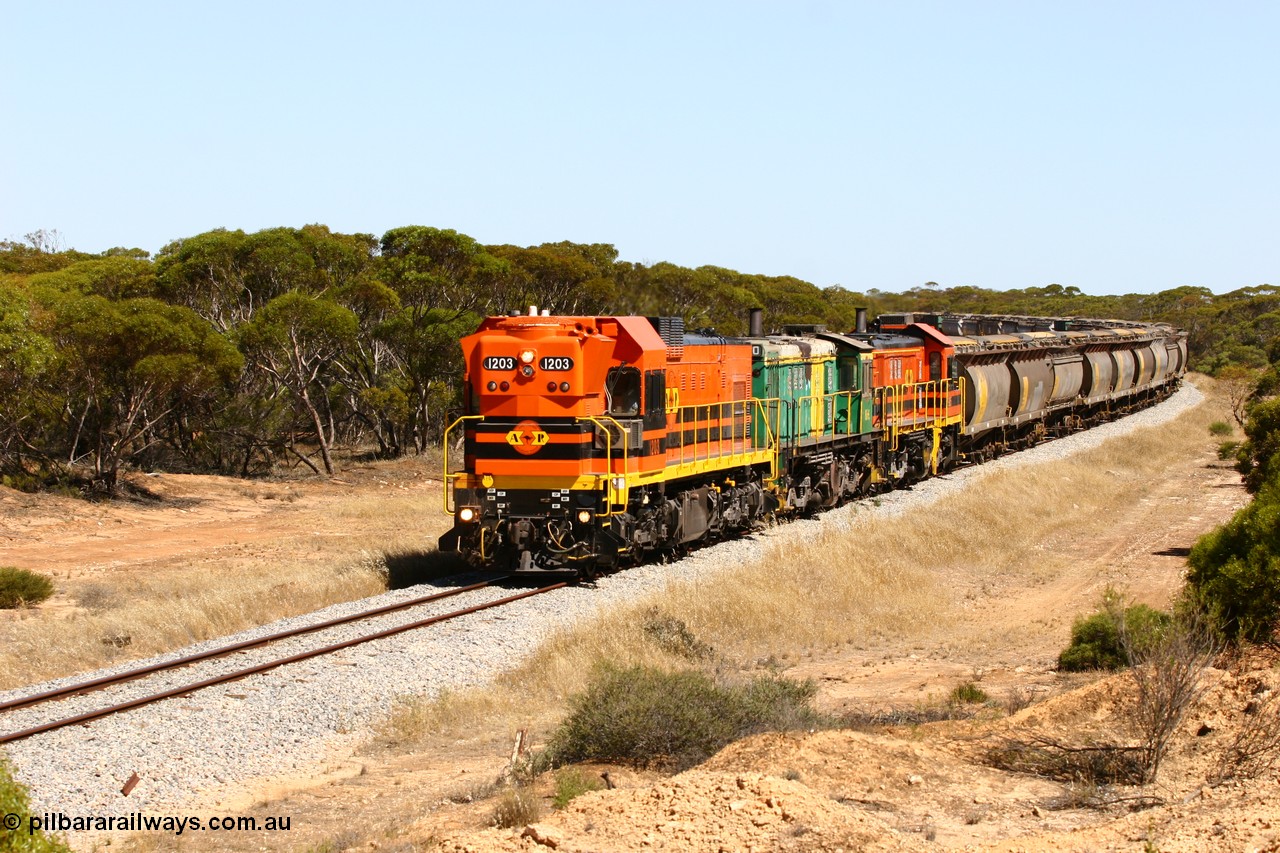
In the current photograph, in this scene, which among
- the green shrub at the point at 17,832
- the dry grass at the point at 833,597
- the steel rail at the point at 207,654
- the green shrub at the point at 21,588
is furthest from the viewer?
the green shrub at the point at 21,588

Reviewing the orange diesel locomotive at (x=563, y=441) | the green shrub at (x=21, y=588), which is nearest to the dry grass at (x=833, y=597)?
the orange diesel locomotive at (x=563, y=441)

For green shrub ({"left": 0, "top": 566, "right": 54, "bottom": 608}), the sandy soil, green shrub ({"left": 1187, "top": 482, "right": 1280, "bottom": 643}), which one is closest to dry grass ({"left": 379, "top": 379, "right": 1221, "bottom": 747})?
the sandy soil

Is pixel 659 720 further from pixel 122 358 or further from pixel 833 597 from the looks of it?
pixel 122 358

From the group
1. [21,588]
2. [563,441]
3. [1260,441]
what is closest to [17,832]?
[563,441]

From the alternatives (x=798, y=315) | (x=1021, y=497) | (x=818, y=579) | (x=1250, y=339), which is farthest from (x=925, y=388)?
(x=1250, y=339)

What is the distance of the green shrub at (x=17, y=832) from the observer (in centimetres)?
652

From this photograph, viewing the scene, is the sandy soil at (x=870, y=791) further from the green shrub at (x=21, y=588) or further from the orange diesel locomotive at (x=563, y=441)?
the green shrub at (x=21, y=588)

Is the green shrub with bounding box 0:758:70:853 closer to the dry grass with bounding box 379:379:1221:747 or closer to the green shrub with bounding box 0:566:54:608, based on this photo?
the dry grass with bounding box 379:379:1221:747

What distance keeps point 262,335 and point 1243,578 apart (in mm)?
32372

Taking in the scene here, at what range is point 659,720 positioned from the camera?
1097 cm

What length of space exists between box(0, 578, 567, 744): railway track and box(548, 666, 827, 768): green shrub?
148 inches

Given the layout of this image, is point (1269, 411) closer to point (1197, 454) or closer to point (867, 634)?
point (867, 634)

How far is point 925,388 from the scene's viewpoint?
32.9 metres

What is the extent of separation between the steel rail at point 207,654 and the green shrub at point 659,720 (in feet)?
15.7
